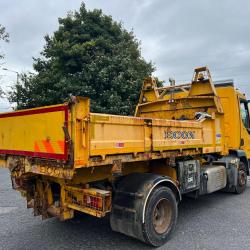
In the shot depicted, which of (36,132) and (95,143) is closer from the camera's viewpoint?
(95,143)

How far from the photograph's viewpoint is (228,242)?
4207 mm

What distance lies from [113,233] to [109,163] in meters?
1.65

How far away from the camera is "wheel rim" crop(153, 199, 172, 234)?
4.30 m

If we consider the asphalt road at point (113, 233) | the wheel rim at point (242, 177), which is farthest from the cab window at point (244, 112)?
the asphalt road at point (113, 233)

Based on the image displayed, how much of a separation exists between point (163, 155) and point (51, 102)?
10.7 metres

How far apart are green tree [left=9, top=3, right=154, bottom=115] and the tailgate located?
8.65 meters

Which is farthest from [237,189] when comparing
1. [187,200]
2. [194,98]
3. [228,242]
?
[228,242]

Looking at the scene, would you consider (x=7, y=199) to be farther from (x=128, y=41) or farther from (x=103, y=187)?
(x=128, y=41)

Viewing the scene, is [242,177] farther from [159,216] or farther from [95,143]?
[95,143]

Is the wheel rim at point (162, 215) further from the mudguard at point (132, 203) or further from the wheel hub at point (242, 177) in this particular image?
the wheel hub at point (242, 177)

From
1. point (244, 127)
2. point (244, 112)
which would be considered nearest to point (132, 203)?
point (244, 127)

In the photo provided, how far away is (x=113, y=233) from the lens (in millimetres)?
4672

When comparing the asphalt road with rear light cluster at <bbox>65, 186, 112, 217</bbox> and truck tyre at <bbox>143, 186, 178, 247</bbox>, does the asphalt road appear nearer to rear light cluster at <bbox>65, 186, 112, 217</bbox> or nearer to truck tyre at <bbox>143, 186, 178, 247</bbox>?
truck tyre at <bbox>143, 186, 178, 247</bbox>

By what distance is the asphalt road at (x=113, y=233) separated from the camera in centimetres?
417
